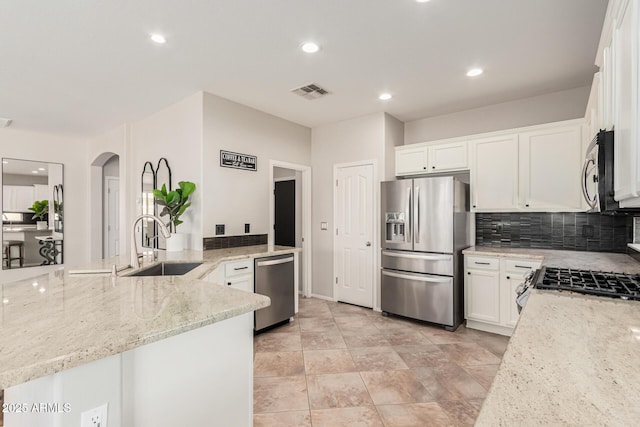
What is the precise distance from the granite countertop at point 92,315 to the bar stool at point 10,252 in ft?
13.9

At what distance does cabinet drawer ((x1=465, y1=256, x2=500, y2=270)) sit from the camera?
3.34 meters

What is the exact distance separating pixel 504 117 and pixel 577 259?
194cm

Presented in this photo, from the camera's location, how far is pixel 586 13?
2.15 meters

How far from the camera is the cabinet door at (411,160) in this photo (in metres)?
4.09

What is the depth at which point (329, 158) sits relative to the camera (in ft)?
15.4

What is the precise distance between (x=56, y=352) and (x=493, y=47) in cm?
324

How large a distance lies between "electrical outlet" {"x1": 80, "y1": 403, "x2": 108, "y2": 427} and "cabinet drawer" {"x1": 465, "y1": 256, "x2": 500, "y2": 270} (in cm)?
345

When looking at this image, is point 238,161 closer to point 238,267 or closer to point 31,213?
point 238,267

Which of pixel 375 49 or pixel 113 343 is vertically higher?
pixel 375 49

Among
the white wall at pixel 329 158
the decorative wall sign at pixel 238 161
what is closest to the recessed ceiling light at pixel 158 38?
the decorative wall sign at pixel 238 161

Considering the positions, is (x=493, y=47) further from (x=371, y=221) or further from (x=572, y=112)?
(x=371, y=221)

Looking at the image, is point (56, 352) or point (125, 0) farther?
point (125, 0)

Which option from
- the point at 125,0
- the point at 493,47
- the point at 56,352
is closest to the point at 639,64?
the point at 493,47

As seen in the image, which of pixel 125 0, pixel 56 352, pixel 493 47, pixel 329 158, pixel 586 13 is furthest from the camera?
pixel 329 158
